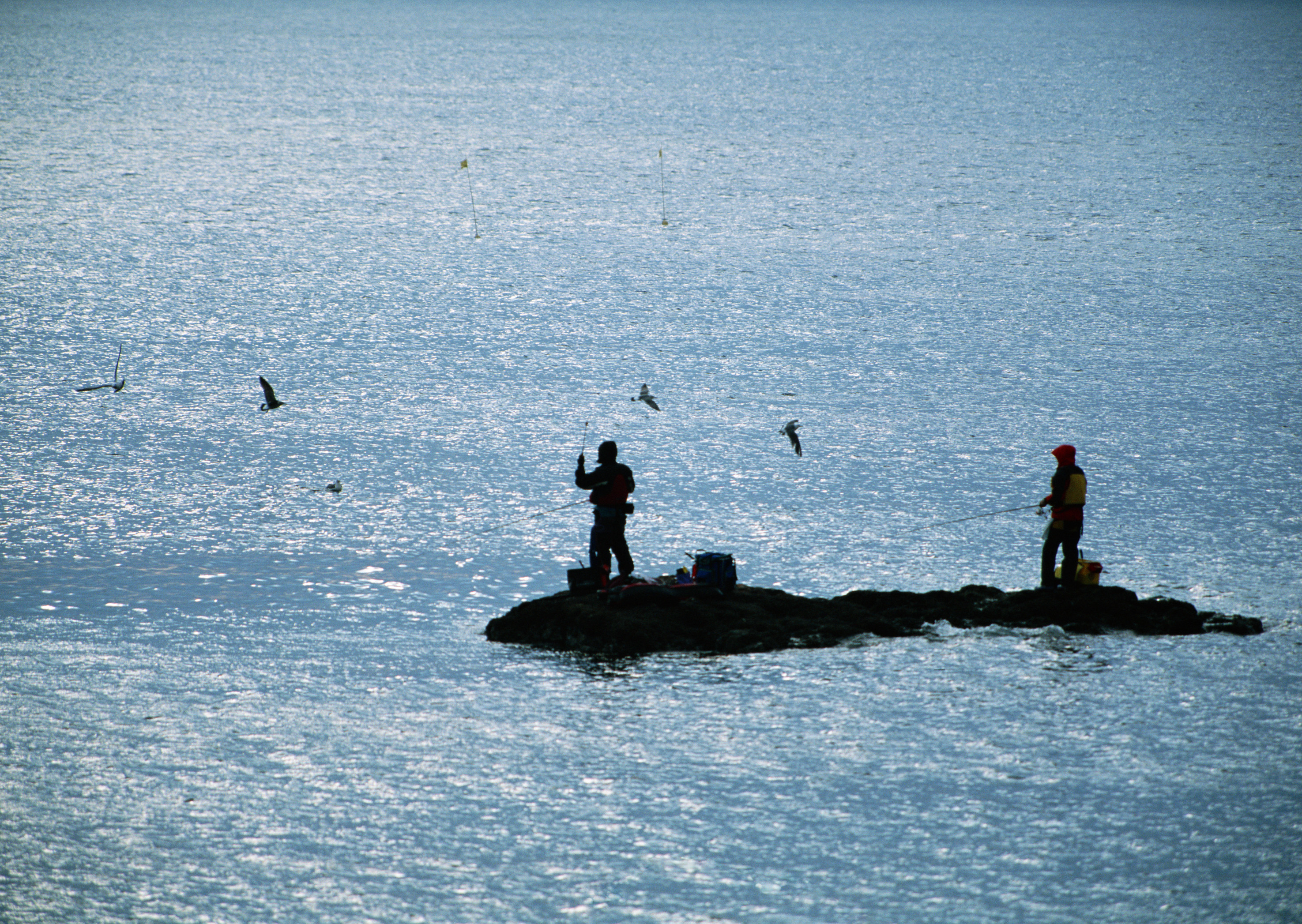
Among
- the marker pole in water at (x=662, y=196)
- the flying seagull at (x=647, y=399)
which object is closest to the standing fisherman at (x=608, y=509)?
the flying seagull at (x=647, y=399)

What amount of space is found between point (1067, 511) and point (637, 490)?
3.96 m

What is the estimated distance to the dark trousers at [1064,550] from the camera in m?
7.99

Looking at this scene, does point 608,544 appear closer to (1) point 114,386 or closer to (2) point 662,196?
(1) point 114,386

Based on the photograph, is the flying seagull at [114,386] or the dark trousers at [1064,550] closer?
the dark trousers at [1064,550]

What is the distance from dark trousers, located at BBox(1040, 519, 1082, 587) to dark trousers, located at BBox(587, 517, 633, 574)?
8.63 feet

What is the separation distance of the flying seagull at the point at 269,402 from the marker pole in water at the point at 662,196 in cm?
871

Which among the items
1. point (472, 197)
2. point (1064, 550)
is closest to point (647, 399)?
point (1064, 550)

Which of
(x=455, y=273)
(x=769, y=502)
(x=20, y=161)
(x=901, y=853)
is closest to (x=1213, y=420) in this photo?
(x=769, y=502)

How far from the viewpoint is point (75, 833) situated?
567 cm

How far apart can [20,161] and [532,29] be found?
2086cm

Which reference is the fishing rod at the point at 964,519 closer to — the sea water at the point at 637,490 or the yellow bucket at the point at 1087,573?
the sea water at the point at 637,490

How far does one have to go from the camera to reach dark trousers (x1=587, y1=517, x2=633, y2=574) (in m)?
8.14

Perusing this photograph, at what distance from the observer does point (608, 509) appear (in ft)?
26.6

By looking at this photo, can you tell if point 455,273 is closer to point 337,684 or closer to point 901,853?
point 337,684
